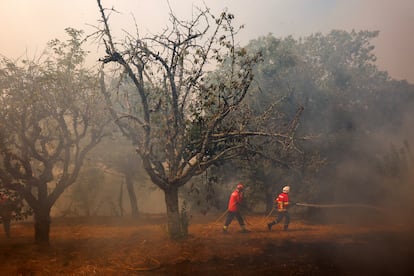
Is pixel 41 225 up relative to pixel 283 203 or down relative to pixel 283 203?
up

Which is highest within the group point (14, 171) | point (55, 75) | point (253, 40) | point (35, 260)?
point (253, 40)

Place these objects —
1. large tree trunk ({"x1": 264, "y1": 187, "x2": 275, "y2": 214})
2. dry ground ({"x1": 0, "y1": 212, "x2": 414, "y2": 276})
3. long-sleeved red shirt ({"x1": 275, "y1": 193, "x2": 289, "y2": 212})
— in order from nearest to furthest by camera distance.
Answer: dry ground ({"x1": 0, "y1": 212, "x2": 414, "y2": 276}) < long-sleeved red shirt ({"x1": 275, "y1": 193, "x2": 289, "y2": 212}) < large tree trunk ({"x1": 264, "y1": 187, "x2": 275, "y2": 214})

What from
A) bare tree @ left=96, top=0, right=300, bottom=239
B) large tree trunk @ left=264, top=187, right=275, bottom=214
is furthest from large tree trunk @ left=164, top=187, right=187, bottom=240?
large tree trunk @ left=264, top=187, right=275, bottom=214

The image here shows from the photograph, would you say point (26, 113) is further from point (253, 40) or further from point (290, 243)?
point (253, 40)

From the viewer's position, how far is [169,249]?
9.66m

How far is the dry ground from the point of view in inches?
316

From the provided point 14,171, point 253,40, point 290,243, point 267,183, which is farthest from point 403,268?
point 253,40

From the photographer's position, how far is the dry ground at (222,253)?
26.3 ft

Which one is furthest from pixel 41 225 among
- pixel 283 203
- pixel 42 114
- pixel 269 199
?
pixel 269 199

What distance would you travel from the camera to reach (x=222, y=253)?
9438 millimetres

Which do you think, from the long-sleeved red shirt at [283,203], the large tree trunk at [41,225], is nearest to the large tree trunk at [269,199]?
the long-sleeved red shirt at [283,203]

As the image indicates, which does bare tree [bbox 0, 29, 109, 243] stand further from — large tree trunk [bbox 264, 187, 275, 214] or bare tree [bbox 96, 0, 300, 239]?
large tree trunk [bbox 264, 187, 275, 214]

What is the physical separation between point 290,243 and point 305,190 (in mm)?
5823

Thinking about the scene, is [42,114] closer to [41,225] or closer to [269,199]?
[41,225]
